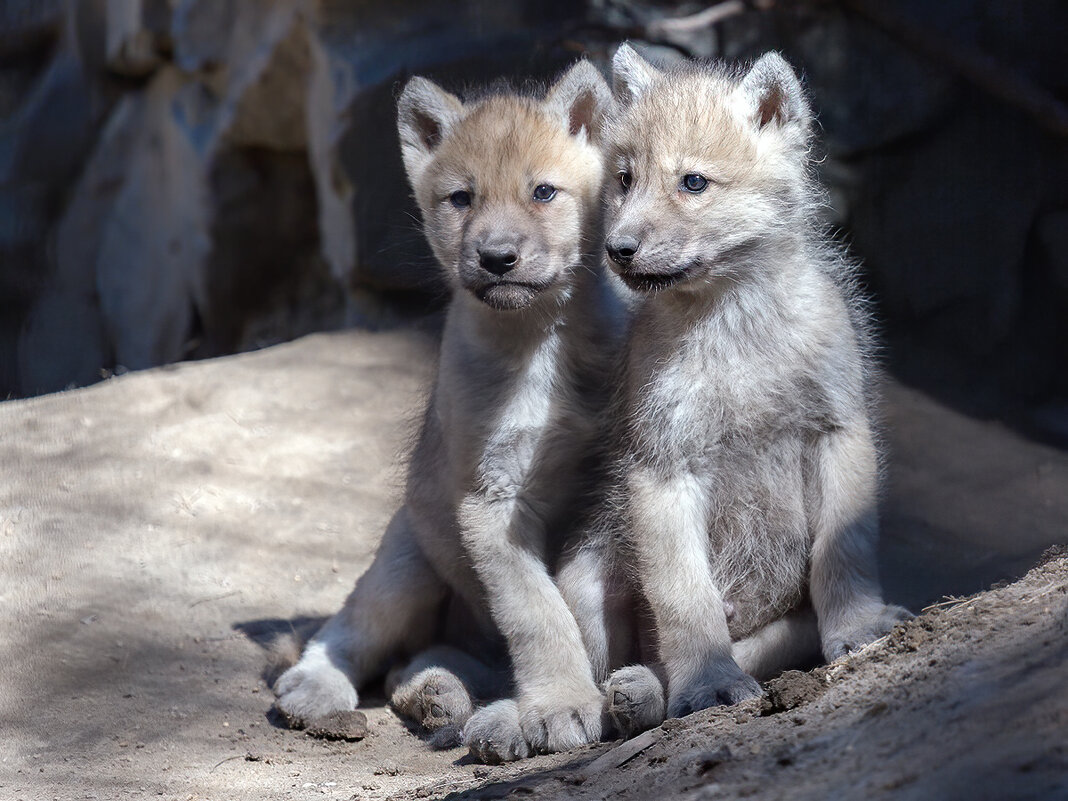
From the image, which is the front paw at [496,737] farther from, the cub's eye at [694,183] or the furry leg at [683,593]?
the cub's eye at [694,183]

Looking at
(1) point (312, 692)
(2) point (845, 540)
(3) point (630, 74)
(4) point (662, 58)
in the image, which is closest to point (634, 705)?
(2) point (845, 540)

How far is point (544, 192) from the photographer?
3.57m

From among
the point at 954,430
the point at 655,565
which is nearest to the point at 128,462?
the point at 655,565

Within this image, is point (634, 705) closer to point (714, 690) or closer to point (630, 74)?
point (714, 690)

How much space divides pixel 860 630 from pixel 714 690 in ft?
1.44

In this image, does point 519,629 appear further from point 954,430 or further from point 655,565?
point 954,430

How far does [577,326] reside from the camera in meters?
3.62

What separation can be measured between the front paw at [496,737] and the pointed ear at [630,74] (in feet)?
6.18

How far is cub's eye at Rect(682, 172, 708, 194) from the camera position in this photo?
323cm

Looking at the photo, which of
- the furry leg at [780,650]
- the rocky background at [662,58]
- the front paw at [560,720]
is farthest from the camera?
the rocky background at [662,58]

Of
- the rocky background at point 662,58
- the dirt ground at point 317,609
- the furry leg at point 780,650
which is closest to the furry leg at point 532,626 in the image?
the dirt ground at point 317,609

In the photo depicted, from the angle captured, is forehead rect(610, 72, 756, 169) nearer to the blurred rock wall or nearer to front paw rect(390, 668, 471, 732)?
front paw rect(390, 668, 471, 732)

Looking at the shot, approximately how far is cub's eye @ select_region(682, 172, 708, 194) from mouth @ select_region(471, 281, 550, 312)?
1.74ft

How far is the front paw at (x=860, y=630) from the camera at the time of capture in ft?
9.90
